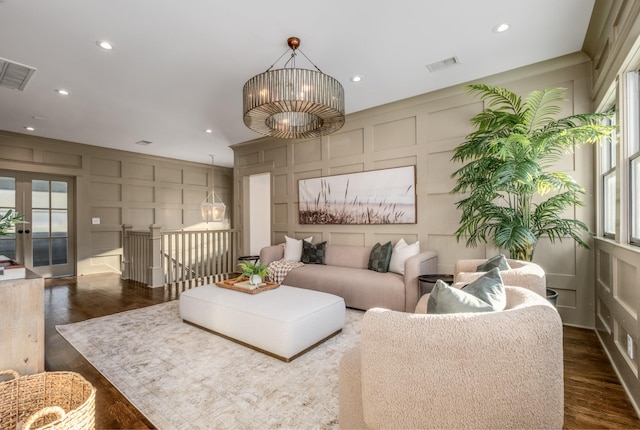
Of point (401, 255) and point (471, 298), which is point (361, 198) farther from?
point (471, 298)

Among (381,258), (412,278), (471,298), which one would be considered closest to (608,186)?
(412,278)

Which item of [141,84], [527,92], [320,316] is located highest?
[141,84]

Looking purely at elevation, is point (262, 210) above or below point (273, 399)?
above

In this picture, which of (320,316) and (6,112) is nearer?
(320,316)

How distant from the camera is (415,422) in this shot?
944mm

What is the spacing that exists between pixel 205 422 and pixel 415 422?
1280 mm

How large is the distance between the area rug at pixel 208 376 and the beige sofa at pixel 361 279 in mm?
563

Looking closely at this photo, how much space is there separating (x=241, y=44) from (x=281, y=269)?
284cm

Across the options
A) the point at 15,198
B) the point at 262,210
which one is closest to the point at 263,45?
the point at 262,210

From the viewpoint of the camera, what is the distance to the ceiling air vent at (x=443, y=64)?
308 centimetres

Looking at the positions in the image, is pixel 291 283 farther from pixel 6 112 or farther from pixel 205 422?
pixel 6 112

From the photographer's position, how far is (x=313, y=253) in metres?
4.60

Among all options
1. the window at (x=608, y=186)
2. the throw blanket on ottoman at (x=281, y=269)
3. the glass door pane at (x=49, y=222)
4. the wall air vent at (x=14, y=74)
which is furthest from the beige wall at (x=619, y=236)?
the glass door pane at (x=49, y=222)

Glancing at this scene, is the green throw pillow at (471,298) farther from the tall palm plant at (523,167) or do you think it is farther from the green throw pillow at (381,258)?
the green throw pillow at (381,258)
